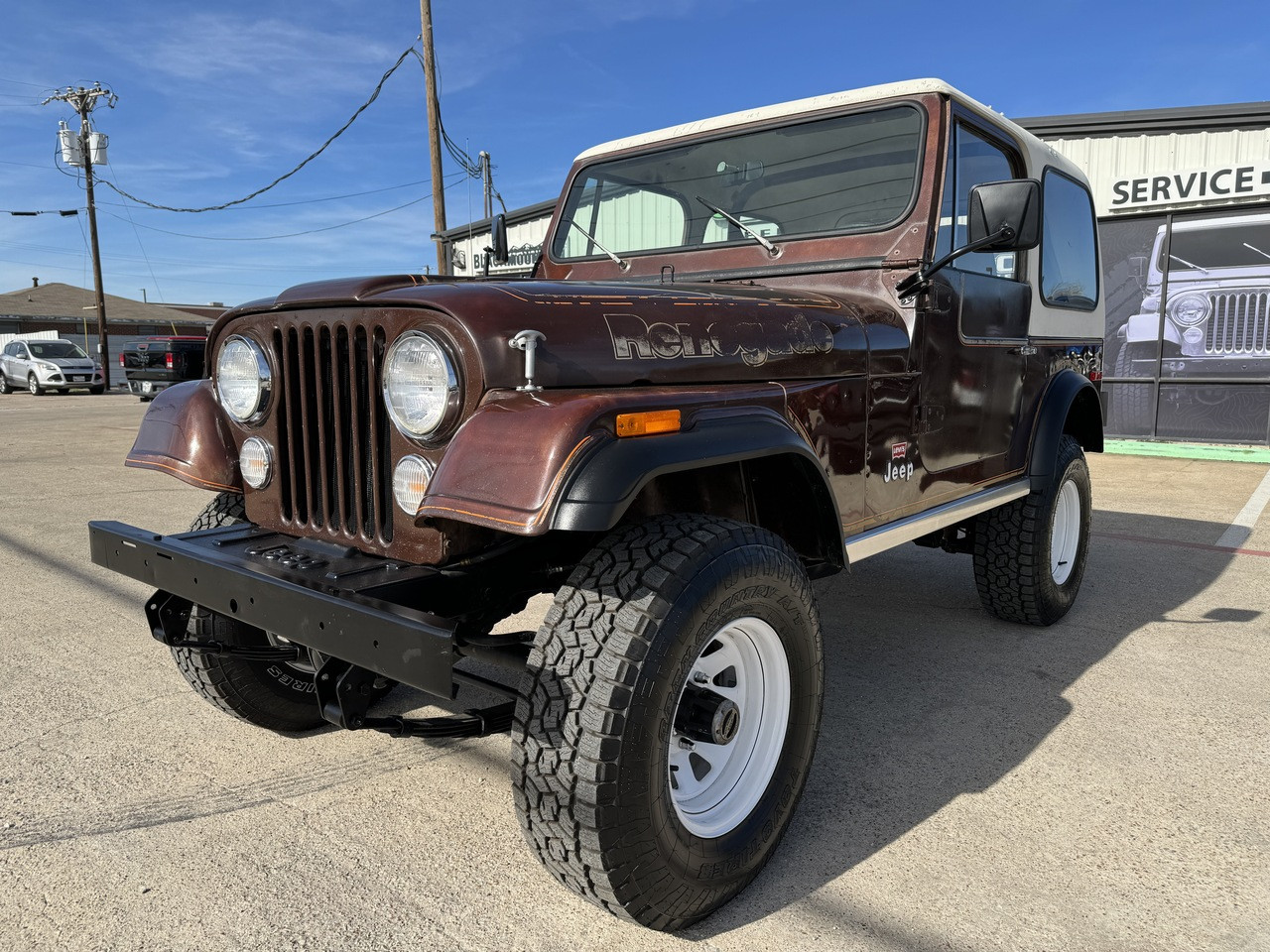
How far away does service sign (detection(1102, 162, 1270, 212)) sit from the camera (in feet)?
31.8

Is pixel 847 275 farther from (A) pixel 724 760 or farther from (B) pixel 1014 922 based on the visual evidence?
(B) pixel 1014 922

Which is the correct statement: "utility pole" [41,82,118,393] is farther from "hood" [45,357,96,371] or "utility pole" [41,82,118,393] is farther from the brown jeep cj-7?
the brown jeep cj-7

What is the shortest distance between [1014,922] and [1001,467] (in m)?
2.06

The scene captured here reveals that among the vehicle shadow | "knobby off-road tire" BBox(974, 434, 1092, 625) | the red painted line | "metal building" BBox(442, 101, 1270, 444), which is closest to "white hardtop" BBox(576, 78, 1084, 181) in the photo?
"knobby off-road tire" BBox(974, 434, 1092, 625)

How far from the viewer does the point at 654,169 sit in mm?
3510

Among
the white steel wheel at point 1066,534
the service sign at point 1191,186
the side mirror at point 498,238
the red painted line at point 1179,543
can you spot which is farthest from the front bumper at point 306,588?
the service sign at point 1191,186

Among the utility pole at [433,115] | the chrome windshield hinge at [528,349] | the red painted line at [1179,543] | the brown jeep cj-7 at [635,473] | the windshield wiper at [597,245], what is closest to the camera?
the brown jeep cj-7 at [635,473]

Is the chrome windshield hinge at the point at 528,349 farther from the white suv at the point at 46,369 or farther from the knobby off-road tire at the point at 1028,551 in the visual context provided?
the white suv at the point at 46,369

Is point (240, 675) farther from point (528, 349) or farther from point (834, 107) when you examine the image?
point (834, 107)

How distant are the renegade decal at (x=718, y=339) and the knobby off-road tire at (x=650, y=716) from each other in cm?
42

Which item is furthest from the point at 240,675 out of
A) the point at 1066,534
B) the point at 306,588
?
the point at 1066,534

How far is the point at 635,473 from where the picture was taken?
1.71m

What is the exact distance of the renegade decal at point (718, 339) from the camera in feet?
6.70

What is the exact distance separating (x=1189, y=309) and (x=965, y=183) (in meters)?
9.21
